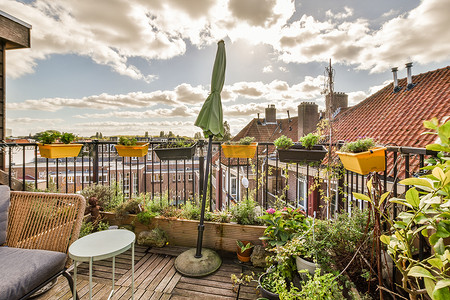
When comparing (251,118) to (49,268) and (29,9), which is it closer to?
(29,9)

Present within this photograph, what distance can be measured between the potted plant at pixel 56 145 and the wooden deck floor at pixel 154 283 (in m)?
1.36

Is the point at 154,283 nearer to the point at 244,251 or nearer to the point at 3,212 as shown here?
the point at 244,251

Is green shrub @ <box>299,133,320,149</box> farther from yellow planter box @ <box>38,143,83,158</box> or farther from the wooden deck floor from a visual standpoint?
yellow planter box @ <box>38,143,83,158</box>

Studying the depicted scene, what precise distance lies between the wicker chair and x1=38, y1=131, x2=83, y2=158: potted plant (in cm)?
74

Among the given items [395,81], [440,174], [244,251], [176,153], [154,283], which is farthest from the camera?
[395,81]

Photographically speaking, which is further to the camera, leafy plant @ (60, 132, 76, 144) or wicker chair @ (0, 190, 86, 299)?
leafy plant @ (60, 132, 76, 144)

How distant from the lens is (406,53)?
6.69m

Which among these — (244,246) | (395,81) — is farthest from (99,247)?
(395,81)

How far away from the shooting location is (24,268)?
123cm

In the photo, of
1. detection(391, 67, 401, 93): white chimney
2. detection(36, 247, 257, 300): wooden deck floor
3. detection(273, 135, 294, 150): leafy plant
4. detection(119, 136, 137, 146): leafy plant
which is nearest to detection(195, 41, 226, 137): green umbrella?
detection(273, 135, 294, 150): leafy plant

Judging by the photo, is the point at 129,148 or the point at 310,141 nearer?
the point at 310,141

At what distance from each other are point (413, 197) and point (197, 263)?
1887mm

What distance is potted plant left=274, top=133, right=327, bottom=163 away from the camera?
2186mm

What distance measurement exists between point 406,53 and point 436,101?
2091 mm
